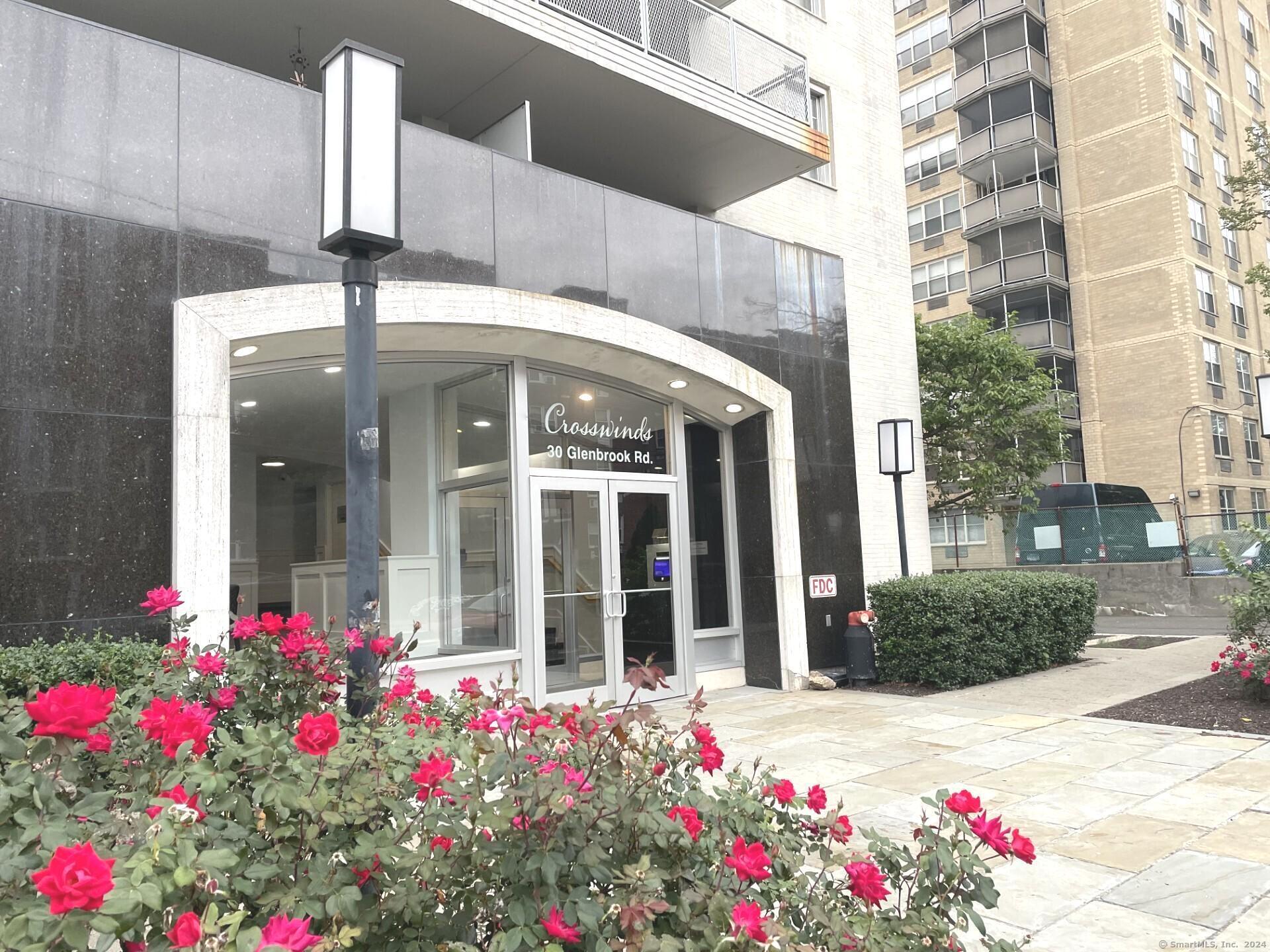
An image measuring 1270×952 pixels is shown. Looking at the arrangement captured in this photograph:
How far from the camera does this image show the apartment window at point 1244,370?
35.9 metres

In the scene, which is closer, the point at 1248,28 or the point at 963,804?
the point at 963,804

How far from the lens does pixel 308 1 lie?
8.76 metres

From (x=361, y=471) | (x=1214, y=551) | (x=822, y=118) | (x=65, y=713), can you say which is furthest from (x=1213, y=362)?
(x=65, y=713)

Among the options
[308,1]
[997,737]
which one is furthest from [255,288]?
[997,737]

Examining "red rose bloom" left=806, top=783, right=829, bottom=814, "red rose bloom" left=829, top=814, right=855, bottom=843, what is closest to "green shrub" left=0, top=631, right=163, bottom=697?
"red rose bloom" left=806, top=783, right=829, bottom=814

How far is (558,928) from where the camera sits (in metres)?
1.79

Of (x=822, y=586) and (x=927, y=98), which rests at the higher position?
(x=927, y=98)

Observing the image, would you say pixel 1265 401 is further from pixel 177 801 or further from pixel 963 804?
pixel 177 801

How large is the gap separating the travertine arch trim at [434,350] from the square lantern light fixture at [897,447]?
1.44m

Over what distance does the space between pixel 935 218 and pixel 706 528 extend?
33589 millimetres

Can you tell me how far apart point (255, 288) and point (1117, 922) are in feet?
22.8

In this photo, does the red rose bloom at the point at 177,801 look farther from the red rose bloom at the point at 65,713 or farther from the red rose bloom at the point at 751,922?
the red rose bloom at the point at 751,922

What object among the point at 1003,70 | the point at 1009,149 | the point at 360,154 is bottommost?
the point at 360,154

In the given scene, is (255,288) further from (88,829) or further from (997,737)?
(997,737)
